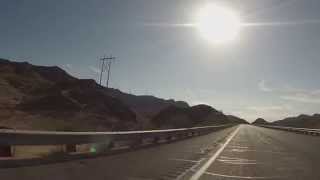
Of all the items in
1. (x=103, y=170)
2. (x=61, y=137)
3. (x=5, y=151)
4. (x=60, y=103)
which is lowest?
(x=103, y=170)

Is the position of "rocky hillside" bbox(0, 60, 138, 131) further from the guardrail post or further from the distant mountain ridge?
A: the guardrail post

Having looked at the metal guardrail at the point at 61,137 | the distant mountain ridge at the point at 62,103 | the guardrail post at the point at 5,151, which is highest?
the distant mountain ridge at the point at 62,103

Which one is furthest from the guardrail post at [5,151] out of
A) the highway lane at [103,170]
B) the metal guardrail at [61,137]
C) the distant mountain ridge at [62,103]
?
the distant mountain ridge at [62,103]

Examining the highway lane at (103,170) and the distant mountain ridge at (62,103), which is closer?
the highway lane at (103,170)

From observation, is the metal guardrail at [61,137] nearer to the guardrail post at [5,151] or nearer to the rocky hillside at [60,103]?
the guardrail post at [5,151]

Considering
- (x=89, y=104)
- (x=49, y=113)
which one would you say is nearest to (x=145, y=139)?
(x=49, y=113)

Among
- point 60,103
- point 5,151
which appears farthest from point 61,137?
point 60,103

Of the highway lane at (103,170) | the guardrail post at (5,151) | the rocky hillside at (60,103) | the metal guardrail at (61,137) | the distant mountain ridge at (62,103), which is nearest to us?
the highway lane at (103,170)

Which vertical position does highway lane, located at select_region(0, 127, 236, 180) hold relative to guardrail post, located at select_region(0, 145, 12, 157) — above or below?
below

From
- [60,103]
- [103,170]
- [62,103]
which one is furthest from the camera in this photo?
[60,103]

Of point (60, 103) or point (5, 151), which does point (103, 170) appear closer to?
point (5, 151)

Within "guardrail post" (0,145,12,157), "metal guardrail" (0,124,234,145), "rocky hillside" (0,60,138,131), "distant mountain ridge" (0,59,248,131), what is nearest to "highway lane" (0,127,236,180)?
"metal guardrail" (0,124,234,145)

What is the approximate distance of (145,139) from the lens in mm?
27656

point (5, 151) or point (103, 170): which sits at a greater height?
point (5, 151)
